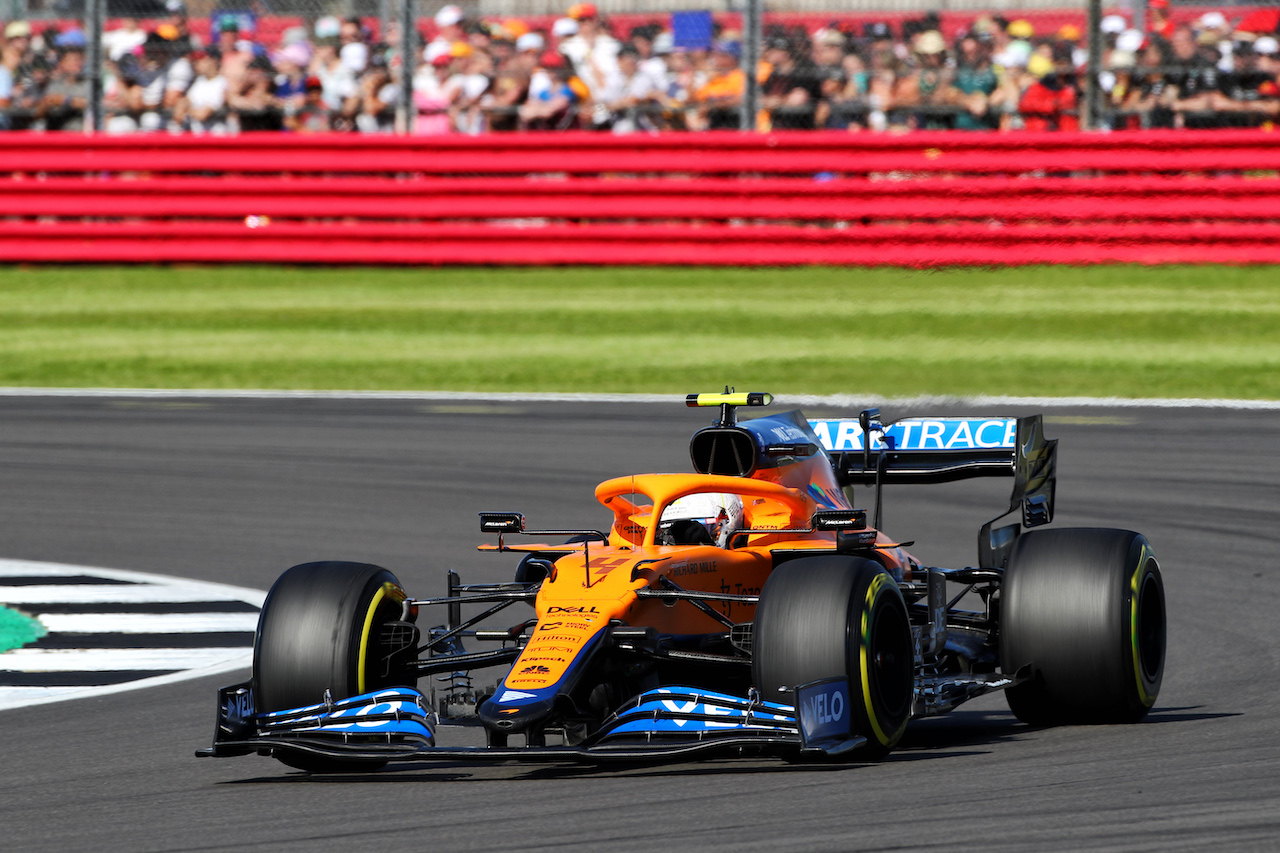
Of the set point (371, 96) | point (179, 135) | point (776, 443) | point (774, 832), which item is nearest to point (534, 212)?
point (371, 96)

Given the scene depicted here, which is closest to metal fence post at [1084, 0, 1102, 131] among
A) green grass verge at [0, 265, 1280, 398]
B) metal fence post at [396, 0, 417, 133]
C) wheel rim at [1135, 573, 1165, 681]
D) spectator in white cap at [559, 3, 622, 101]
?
green grass verge at [0, 265, 1280, 398]

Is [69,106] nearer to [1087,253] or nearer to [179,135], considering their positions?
[179,135]

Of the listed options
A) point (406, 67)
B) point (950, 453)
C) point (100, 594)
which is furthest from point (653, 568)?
point (406, 67)

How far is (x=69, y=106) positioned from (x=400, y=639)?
54.5 feet

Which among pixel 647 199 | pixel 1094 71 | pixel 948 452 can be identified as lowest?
pixel 948 452

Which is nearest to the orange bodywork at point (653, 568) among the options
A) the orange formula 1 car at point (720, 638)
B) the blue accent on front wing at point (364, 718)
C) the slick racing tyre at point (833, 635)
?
the orange formula 1 car at point (720, 638)

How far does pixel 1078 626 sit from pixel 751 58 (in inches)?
558

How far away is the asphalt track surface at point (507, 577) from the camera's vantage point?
5.67 m

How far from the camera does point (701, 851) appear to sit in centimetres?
532

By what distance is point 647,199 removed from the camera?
827 inches

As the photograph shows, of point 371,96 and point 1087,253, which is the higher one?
point 371,96

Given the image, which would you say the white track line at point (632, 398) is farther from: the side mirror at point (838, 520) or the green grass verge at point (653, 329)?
the side mirror at point (838, 520)

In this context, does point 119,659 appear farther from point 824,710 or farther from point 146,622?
point 824,710

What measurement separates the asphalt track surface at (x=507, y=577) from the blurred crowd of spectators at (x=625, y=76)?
18.9 feet
